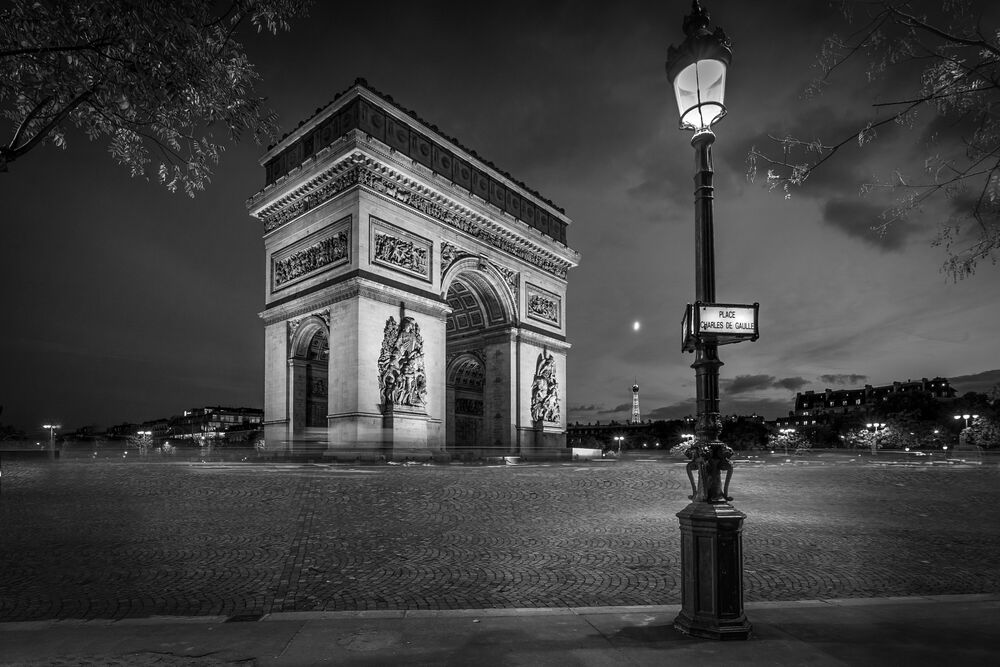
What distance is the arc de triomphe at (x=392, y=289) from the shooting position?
2591 centimetres

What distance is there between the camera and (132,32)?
6.49 m

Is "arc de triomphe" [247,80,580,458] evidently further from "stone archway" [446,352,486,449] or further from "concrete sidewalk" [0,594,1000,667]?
"concrete sidewalk" [0,594,1000,667]

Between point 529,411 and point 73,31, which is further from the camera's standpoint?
point 529,411

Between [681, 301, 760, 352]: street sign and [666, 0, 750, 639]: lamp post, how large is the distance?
2.9 inches

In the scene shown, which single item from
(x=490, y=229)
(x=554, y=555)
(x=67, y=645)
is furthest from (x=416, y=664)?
(x=490, y=229)

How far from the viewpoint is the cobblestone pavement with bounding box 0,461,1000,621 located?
6.32m

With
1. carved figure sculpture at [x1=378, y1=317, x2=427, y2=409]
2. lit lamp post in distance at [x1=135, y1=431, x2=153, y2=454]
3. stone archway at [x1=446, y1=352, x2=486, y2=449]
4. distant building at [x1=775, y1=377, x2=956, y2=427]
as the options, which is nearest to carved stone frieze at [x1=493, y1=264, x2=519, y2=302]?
stone archway at [x1=446, y1=352, x2=486, y2=449]

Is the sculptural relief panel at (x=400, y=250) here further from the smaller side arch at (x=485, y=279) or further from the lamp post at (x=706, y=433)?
the lamp post at (x=706, y=433)

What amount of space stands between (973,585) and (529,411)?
28.0m

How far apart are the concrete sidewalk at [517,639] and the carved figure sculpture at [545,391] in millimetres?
29710

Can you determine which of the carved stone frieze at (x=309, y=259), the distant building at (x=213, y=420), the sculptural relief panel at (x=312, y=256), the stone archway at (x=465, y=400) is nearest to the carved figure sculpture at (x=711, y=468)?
the sculptural relief panel at (x=312, y=256)

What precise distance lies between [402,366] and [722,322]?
22614mm

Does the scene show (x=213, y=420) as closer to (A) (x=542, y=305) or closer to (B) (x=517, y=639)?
(A) (x=542, y=305)

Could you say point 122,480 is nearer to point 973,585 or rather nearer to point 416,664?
point 416,664
